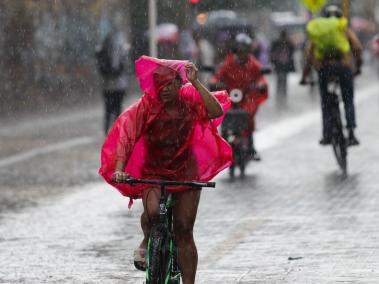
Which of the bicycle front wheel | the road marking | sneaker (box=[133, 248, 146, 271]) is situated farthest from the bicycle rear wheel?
the bicycle front wheel

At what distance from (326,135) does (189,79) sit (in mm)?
8289

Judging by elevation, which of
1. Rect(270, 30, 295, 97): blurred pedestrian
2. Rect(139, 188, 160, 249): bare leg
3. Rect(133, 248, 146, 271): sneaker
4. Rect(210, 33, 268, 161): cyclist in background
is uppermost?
Rect(139, 188, 160, 249): bare leg

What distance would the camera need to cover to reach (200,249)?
10172 mm

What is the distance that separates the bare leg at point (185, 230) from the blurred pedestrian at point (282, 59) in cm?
2480

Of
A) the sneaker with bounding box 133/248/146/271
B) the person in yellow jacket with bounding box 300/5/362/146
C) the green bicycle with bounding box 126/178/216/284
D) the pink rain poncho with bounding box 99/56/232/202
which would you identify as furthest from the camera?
the person in yellow jacket with bounding box 300/5/362/146

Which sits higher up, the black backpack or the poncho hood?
the poncho hood

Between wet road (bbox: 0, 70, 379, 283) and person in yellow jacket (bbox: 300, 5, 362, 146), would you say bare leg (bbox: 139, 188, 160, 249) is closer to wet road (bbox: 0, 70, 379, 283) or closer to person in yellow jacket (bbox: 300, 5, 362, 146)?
wet road (bbox: 0, 70, 379, 283)

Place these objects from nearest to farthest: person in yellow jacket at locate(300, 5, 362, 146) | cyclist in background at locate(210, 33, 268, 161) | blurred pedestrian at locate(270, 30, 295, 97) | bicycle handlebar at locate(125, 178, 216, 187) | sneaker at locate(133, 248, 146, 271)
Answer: bicycle handlebar at locate(125, 178, 216, 187) < sneaker at locate(133, 248, 146, 271) < person in yellow jacket at locate(300, 5, 362, 146) < cyclist in background at locate(210, 33, 268, 161) < blurred pedestrian at locate(270, 30, 295, 97)

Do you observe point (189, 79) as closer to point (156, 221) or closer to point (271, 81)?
point (156, 221)

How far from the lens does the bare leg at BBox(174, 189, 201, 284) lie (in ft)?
25.1

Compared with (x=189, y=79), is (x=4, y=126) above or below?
below

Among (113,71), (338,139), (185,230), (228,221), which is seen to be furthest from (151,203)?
(113,71)

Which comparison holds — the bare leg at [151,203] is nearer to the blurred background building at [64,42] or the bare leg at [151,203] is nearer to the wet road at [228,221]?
the wet road at [228,221]

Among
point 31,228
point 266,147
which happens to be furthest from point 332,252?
point 266,147
